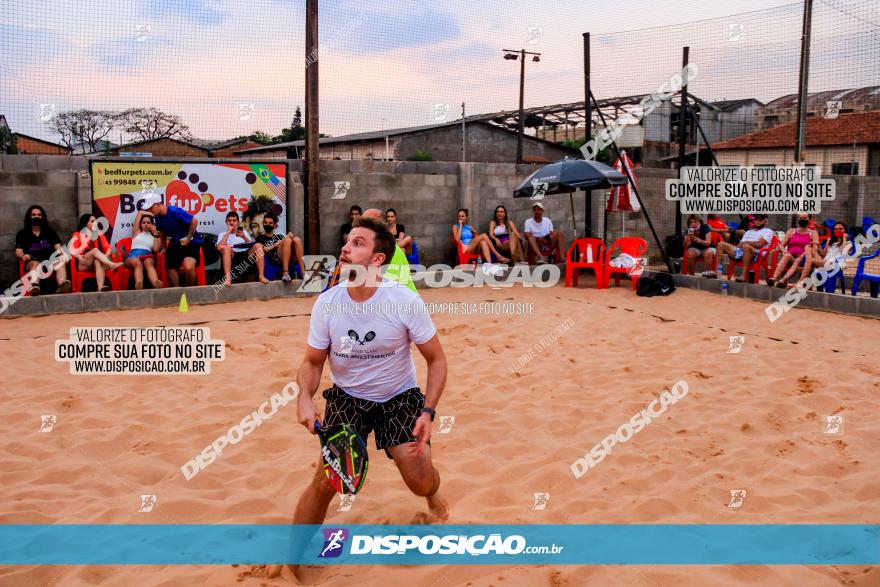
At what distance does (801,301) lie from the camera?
31.9ft

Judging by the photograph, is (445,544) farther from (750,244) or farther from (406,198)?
(406,198)

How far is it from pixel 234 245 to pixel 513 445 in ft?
23.4

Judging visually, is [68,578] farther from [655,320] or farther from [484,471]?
[655,320]

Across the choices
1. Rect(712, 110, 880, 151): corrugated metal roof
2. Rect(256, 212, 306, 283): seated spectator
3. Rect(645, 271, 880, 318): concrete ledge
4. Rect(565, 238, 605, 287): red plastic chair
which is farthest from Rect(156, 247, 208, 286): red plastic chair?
Rect(712, 110, 880, 151): corrugated metal roof

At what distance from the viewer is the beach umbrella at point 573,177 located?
1143 centimetres

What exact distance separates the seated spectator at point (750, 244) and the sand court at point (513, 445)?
2841 millimetres

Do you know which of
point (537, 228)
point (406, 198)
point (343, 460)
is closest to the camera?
point (343, 460)

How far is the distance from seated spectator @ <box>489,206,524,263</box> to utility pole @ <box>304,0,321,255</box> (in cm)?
310

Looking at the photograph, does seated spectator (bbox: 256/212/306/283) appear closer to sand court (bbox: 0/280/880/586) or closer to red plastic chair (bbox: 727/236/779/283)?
sand court (bbox: 0/280/880/586)

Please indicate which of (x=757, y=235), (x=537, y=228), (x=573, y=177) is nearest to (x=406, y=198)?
(x=537, y=228)

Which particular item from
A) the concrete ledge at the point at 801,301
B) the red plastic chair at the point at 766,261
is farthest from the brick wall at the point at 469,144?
the red plastic chair at the point at 766,261

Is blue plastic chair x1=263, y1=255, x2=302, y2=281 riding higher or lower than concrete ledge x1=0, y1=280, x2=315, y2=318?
higher

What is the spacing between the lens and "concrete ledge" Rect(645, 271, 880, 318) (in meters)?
9.06

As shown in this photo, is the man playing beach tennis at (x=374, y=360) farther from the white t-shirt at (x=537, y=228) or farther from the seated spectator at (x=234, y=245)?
the white t-shirt at (x=537, y=228)
